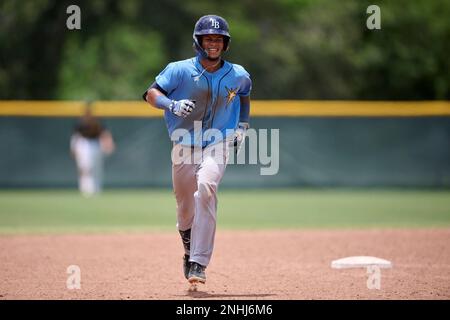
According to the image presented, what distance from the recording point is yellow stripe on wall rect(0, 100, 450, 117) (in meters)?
20.4

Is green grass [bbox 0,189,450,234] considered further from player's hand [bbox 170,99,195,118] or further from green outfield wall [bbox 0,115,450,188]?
player's hand [bbox 170,99,195,118]

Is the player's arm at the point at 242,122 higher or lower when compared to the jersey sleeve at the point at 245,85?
lower

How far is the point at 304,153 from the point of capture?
2053cm

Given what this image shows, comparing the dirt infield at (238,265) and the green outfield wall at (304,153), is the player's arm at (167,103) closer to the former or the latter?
the dirt infield at (238,265)

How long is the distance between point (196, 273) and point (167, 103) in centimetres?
126

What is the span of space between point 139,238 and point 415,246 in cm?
327

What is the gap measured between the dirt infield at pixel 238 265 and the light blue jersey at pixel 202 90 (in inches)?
49.8

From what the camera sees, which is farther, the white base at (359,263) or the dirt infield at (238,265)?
the white base at (359,263)

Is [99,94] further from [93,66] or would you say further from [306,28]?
[306,28]

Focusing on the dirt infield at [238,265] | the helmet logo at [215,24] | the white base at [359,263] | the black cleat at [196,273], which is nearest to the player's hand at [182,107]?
the helmet logo at [215,24]

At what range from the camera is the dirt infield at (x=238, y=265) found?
700cm

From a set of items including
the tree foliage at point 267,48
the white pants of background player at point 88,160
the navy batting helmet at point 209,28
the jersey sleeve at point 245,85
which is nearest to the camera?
the navy batting helmet at point 209,28

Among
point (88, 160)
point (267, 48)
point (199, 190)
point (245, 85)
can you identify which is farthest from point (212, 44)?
point (267, 48)
